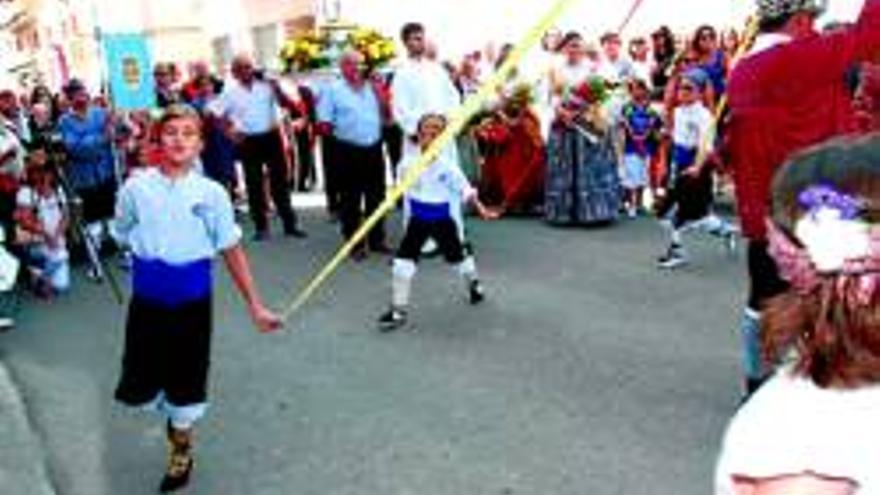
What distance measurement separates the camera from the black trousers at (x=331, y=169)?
1248cm

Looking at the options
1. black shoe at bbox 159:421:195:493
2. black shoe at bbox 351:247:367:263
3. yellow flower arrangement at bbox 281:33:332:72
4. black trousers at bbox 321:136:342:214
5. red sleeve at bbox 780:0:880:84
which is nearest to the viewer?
red sleeve at bbox 780:0:880:84

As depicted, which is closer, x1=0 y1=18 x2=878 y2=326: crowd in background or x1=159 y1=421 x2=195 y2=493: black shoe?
x1=159 y1=421 x2=195 y2=493: black shoe

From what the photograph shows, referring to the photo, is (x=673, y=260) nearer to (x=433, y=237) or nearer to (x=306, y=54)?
(x=433, y=237)

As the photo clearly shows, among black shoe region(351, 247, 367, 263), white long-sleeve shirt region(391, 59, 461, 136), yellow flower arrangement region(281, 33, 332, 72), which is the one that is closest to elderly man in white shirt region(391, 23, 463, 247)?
white long-sleeve shirt region(391, 59, 461, 136)

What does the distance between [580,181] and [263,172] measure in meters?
3.07

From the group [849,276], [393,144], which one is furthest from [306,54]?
[849,276]

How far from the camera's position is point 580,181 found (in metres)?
12.3

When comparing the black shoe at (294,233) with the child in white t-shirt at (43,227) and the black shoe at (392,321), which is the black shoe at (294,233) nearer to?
the child in white t-shirt at (43,227)

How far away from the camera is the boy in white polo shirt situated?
5898 mm

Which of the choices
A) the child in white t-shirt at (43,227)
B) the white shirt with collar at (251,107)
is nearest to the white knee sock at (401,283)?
the child in white t-shirt at (43,227)

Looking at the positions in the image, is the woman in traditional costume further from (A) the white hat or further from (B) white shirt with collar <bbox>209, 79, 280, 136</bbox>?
(A) the white hat

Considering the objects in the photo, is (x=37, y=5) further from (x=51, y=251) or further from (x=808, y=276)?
(x=808, y=276)

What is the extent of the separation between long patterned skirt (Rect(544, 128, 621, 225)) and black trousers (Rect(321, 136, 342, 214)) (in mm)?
1851

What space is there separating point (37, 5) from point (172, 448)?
56637mm
